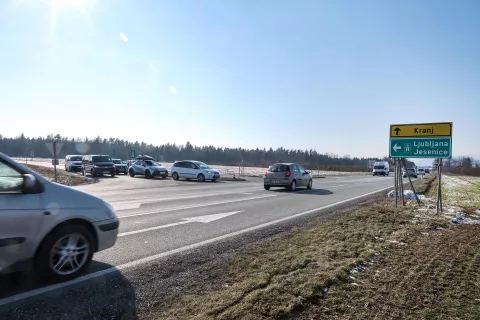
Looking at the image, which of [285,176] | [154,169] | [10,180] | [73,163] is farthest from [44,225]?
[73,163]

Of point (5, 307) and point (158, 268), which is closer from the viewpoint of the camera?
point (5, 307)

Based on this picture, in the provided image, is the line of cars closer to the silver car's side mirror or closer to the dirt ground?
the dirt ground

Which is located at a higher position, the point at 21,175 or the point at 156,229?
the point at 21,175

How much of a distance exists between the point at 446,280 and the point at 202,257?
3355mm

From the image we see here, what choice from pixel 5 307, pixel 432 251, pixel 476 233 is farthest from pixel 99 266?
pixel 476 233

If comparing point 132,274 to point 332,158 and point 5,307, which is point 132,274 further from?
point 332,158

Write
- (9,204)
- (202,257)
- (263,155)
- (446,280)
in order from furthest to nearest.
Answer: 1. (263,155)
2. (202,257)
3. (446,280)
4. (9,204)

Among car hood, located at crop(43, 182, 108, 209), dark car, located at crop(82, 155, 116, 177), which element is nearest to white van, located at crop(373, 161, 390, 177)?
dark car, located at crop(82, 155, 116, 177)

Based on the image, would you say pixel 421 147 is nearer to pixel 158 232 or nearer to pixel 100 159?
pixel 158 232

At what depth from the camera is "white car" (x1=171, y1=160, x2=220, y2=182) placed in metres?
27.5

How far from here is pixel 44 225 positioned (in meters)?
3.84

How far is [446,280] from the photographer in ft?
13.8

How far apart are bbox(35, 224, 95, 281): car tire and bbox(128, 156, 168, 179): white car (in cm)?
2679

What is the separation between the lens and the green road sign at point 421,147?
33.7ft
